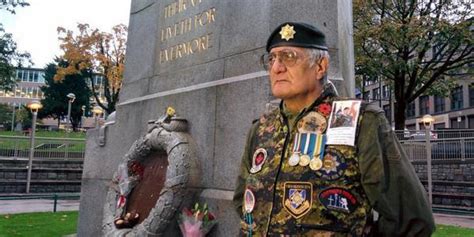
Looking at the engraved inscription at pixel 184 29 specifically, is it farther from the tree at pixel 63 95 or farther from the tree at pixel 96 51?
the tree at pixel 63 95

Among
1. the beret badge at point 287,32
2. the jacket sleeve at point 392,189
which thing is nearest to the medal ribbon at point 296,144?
the jacket sleeve at point 392,189

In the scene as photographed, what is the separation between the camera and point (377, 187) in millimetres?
2055

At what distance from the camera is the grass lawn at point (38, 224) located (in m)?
8.80

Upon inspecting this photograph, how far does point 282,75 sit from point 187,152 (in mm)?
2758

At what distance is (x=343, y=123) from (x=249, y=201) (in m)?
0.69

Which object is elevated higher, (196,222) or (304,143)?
(304,143)

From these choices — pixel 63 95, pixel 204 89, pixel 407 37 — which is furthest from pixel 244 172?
pixel 63 95

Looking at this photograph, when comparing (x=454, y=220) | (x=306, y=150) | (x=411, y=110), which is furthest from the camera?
(x=411, y=110)

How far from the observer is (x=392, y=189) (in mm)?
2049

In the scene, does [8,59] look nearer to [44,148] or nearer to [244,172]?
[44,148]

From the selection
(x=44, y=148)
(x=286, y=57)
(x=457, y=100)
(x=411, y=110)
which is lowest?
(x=44, y=148)

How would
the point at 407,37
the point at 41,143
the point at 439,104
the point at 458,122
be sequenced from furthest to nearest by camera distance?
the point at 439,104 → the point at 458,122 → the point at 41,143 → the point at 407,37

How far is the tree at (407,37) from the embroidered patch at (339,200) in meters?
20.2

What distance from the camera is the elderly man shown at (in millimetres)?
2064
